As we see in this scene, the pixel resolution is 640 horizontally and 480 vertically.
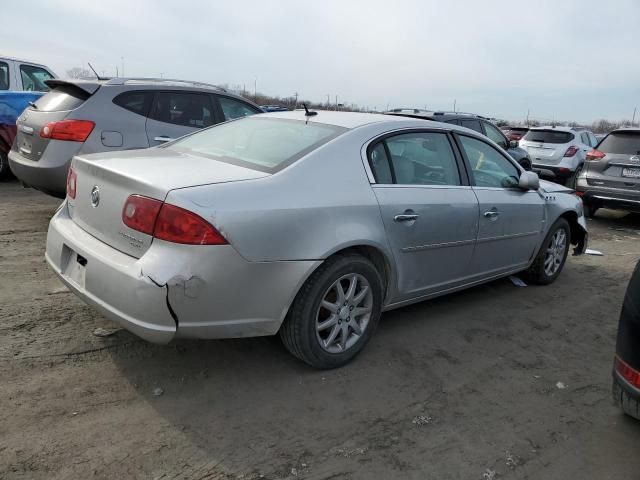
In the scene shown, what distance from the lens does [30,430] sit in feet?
8.27

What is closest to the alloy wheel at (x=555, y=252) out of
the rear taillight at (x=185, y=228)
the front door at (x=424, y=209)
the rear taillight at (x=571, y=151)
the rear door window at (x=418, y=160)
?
the front door at (x=424, y=209)

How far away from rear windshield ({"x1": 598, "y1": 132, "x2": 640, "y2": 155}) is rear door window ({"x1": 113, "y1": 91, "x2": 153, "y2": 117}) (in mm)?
7202

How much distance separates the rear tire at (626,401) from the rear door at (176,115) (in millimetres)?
5018

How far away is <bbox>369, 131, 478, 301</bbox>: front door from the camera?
347cm

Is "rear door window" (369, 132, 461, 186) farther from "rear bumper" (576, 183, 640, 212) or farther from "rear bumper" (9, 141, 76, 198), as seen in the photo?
"rear bumper" (576, 183, 640, 212)

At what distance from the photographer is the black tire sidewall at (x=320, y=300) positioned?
2994 mm

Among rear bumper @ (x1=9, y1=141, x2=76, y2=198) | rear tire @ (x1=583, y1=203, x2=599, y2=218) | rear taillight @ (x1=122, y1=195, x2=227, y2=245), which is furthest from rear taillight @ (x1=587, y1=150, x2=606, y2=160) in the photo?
rear taillight @ (x1=122, y1=195, x2=227, y2=245)

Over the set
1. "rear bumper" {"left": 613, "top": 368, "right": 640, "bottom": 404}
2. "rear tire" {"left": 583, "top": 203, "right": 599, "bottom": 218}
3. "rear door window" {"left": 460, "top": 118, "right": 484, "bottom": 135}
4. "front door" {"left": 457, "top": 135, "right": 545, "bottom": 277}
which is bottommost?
"rear tire" {"left": 583, "top": 203, "right": 599, "bottom": 218}

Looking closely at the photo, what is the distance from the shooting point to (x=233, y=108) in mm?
7027

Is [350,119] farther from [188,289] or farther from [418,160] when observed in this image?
[188,289]

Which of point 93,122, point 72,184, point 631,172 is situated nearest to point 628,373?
point 72,184

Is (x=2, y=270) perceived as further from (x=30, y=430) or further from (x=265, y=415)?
(x=265, y=415)

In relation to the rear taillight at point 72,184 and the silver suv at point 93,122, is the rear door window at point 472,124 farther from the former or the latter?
the rear taillight at point 72,184

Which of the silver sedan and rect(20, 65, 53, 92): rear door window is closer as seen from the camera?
the silver sedan
